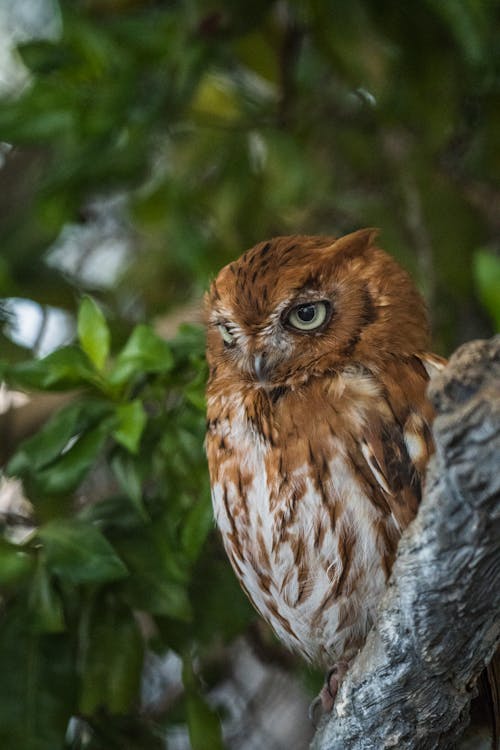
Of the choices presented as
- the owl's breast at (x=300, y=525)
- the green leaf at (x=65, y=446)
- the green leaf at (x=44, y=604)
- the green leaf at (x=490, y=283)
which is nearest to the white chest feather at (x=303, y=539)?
the owl's breast at (x=300, y=525)

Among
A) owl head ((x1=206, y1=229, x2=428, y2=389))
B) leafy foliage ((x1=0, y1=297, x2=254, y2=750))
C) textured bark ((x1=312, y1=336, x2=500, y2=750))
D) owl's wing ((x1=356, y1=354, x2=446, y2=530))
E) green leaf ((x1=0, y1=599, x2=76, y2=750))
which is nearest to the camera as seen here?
textured bark ((x1=312, y1=336, x2=500, y2=750))

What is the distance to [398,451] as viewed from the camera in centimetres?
141

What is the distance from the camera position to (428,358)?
1518 mm

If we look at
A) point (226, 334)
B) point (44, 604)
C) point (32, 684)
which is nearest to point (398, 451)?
point (226, 334)

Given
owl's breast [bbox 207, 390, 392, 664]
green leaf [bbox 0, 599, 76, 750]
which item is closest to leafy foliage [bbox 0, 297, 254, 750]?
green leaf [bbox 0, 599, 76, 750]

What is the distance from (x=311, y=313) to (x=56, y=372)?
449 millimetres

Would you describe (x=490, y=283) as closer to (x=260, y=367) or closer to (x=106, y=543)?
(x=260, y=367)

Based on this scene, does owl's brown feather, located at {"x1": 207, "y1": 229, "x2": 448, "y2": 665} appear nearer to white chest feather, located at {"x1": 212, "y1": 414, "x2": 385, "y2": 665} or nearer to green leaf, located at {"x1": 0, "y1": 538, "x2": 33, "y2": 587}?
white chest feather, located at {"x1": 212, "y1": 414, "x2": 385, "y2": 665}

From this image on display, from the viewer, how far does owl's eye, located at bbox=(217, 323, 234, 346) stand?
158 centimetres

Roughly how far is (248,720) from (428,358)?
156cm

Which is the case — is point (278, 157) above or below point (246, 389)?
above

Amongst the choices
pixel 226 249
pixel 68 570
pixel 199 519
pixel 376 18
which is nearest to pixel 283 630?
pixel 199 519

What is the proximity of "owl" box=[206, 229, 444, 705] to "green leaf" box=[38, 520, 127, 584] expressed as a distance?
196 mm

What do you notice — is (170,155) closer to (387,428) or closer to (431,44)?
(431,44)
